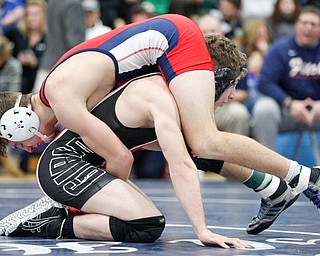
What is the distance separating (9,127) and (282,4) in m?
5.65

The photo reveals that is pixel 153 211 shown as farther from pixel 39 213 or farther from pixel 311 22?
pixel 311 22

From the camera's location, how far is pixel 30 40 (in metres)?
8.77

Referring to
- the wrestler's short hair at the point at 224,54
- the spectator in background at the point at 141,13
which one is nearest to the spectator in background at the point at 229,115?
the spectator in background at the point at 141,13

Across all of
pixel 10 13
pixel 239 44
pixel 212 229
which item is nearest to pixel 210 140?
pixel 212 229

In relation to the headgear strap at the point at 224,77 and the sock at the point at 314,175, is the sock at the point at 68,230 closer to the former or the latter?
the headgear strap at the point at 224,77

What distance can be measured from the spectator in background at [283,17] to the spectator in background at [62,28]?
2360 millimetres

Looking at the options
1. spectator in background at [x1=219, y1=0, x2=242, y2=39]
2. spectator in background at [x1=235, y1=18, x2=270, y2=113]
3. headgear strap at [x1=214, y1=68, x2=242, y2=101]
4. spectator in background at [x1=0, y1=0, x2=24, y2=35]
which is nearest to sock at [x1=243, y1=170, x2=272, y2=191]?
headgear strap at [x1=214, y1=68, x2=242, y2=101]

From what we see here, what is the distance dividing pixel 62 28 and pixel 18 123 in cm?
380

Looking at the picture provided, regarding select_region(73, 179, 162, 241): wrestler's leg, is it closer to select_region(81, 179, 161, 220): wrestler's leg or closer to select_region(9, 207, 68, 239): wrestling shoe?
select_region(81, 179, 161, 220): wrestler's leg

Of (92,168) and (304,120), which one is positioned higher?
(92,168)

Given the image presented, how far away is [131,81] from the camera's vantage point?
3812 millimetres

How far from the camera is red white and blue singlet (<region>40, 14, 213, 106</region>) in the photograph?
12.3 ft

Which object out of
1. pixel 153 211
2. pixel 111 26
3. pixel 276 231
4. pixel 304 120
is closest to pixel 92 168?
pixel 153 211

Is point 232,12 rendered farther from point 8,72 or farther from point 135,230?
point 135,230
